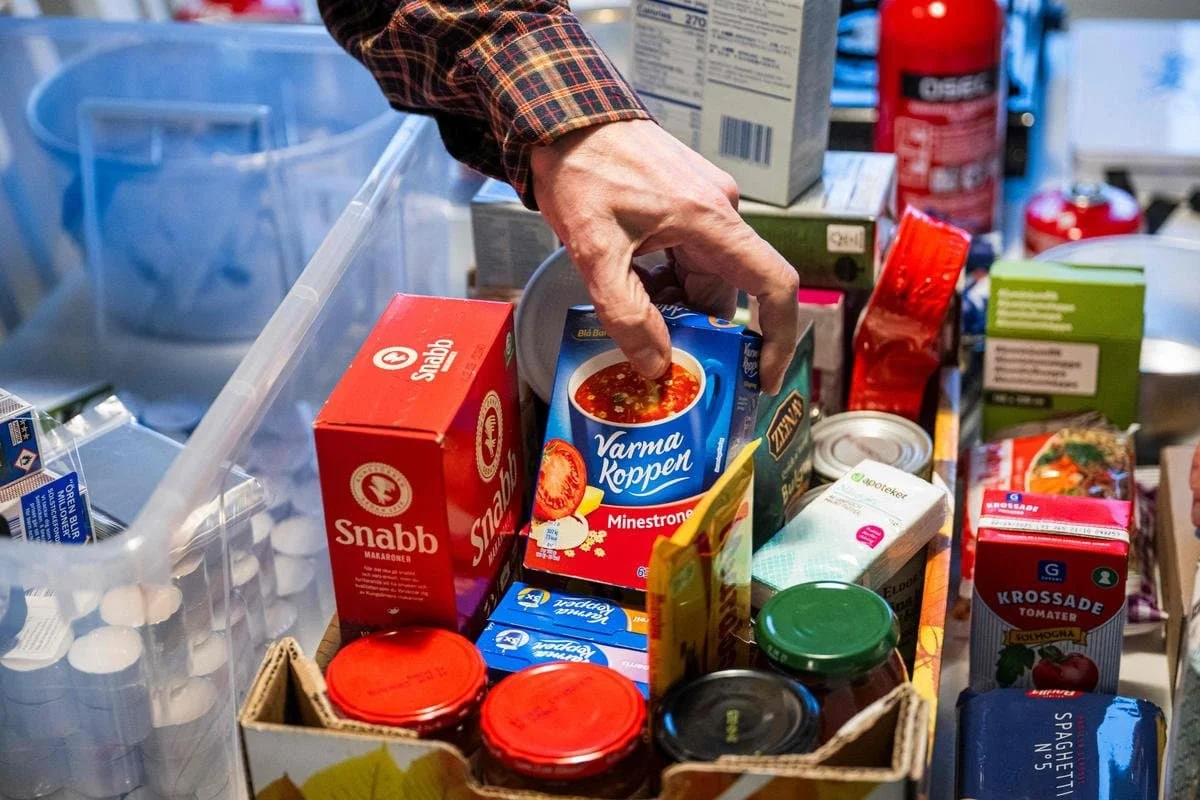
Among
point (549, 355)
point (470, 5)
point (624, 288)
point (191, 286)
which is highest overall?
point (470, 5)

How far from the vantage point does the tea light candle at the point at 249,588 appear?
1.00 meters

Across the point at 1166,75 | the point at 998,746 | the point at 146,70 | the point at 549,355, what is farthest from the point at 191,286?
the point at 1166,75

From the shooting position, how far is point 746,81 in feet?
4.08

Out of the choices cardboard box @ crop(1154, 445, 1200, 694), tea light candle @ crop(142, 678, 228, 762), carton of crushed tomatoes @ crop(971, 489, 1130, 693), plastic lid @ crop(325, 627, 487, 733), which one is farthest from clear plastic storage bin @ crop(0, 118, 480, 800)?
cardboard box @ crop(1154, 445, 1200, 694)

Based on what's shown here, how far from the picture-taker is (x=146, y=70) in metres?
1.73

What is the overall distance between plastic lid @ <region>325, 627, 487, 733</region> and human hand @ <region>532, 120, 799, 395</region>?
244mm

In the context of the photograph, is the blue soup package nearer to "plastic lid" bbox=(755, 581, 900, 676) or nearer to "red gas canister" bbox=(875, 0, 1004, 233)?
"plastic lid" bbox=(755, 581, 900, 676)

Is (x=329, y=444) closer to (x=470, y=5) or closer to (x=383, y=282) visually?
(x=470, y=5)

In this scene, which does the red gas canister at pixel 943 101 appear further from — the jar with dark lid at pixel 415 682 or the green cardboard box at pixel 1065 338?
the jar with dark lid at pixel 415 682

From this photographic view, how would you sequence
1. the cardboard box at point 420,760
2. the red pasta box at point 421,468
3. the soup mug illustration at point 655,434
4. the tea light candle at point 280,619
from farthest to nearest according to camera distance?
the tea light candle at point 280,619
the soup mug illustration at point 655,434
the red pasta box at point 421,468
the cardboard box at point 420,760

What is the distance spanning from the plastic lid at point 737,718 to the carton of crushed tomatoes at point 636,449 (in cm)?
13

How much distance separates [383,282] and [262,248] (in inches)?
13.9

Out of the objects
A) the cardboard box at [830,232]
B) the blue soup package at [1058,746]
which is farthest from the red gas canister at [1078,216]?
the blue soup package at [1058,746]

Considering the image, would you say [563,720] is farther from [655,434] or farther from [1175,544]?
[1175,544]
